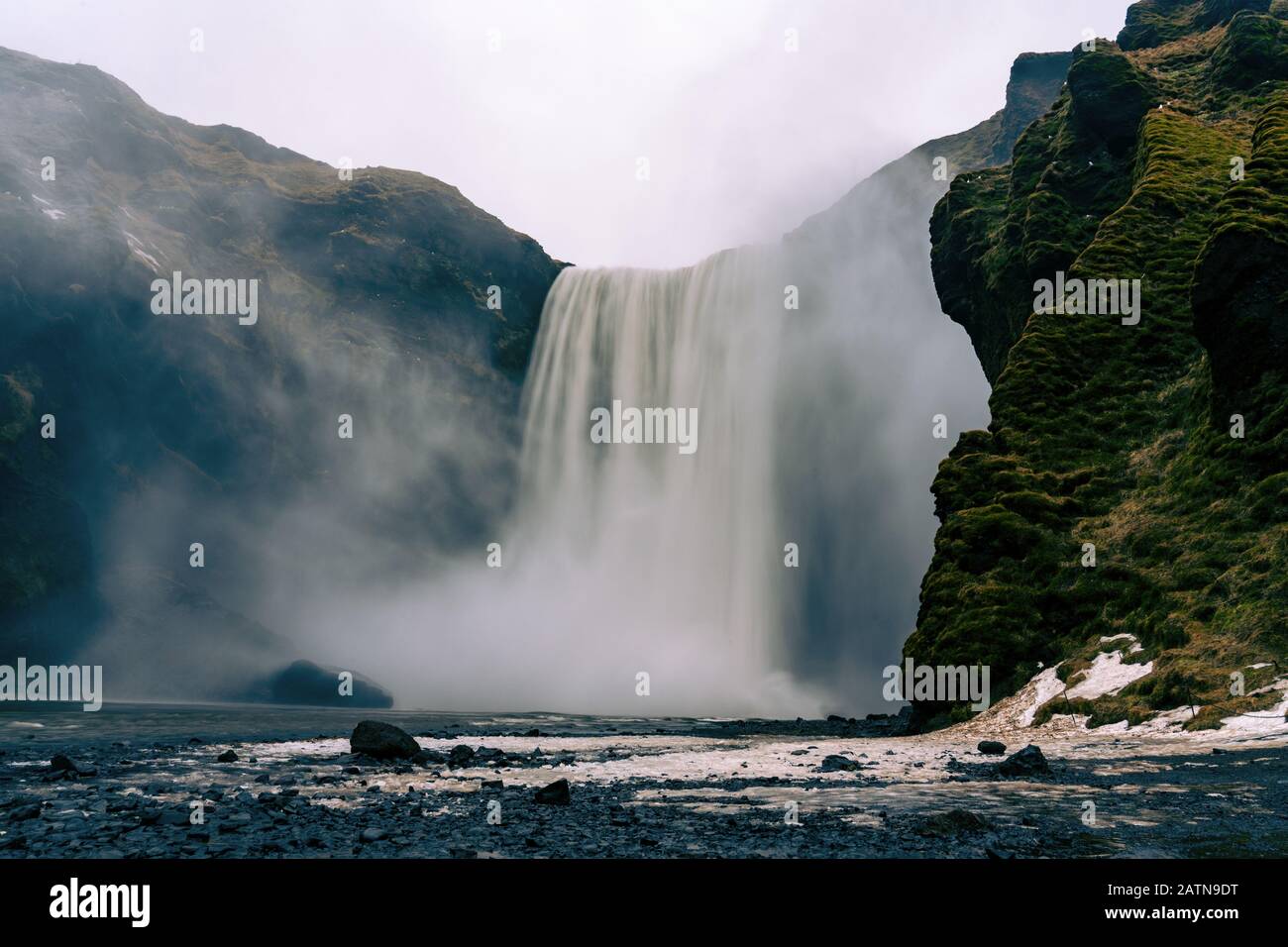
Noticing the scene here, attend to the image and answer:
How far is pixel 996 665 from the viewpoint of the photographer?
103 feet

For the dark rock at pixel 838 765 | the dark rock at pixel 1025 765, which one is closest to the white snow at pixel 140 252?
the dark rock at pixel 838 765

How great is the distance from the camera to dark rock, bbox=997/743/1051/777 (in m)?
16.5

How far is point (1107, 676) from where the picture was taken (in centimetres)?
2639

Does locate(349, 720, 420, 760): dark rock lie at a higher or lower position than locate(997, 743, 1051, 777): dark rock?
lower

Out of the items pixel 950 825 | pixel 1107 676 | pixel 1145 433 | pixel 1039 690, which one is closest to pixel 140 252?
pixel 1145 433

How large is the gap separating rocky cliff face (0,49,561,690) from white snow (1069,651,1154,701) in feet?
272

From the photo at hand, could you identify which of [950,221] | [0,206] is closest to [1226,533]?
[950,221]

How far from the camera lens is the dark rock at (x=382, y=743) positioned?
20.9 meters

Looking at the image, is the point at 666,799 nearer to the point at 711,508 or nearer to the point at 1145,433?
the point at 1145,433

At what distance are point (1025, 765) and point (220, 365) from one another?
324 ft

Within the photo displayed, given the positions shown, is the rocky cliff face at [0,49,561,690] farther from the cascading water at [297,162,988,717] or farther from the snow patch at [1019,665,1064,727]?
the snow patch at [1019,665,1064,727]

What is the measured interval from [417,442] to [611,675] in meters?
44.7

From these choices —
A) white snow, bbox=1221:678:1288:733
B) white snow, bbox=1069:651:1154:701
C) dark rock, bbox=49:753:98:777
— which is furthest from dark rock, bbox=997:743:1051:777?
dark rock, bbox=49:753:98:777
